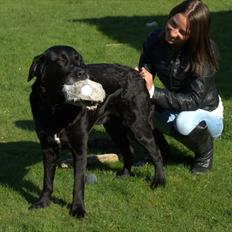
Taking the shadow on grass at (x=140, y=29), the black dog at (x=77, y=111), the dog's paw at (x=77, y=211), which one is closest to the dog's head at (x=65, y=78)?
the black dog at (x=77, y=111)

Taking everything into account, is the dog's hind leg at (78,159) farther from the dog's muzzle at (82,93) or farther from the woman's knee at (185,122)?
the woman's knee at (185,122)

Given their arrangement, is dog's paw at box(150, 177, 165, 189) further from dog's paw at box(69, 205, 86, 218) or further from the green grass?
dog's paw at box(69, 205, 86, 218)

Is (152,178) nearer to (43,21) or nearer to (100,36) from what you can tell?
(100,36)

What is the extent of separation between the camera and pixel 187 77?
21.0 ft

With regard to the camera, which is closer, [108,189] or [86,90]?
[86,90]

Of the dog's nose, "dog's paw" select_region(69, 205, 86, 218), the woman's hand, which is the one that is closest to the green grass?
"dog's paw" select_region(69, 205, 86, 218)

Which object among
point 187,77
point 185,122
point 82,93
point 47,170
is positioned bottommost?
point 47,170

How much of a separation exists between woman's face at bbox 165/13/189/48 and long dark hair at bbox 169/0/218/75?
4 cm

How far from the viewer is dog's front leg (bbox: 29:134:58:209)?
5570 millimetres

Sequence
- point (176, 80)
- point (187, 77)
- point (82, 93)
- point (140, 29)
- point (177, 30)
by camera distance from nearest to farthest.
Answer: point (82, 93) < point (177, 30) < point (187, 77) < point (176, 80) < point (140, 29)

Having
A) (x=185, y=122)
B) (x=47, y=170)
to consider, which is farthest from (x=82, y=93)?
(x=185, y=122)

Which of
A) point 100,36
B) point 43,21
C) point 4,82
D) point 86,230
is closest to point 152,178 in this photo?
point 86,230

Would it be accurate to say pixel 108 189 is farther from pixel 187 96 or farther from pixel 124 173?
pixel 187 96

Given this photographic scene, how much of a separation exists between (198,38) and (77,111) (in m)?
1.48
